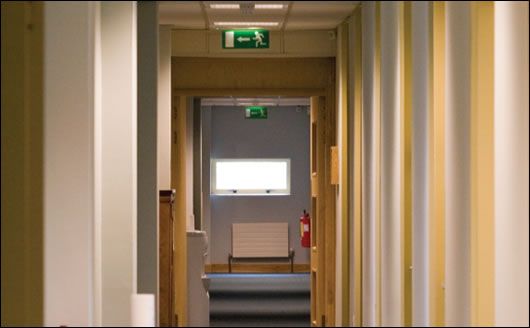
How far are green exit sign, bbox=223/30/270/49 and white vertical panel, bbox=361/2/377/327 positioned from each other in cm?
217

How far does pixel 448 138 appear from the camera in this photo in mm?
4828

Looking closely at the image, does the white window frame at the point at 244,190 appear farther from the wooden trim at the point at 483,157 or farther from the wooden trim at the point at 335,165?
the wooden trim at the point at 483,157

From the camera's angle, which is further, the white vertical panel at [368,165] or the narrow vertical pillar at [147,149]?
the white vertical panel at [368,165]

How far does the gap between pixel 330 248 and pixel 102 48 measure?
5725mm

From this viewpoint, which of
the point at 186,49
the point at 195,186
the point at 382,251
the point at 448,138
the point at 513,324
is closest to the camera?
the point at 513,324

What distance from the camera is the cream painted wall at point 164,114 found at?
894 centimetres

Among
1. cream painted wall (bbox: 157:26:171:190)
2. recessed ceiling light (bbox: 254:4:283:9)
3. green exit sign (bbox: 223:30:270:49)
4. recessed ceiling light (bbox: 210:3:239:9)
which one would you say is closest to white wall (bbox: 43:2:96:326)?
recessed ceiling light (bbox: 210:3:239:9)

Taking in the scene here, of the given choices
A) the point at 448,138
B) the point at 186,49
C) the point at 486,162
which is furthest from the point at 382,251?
the point at 186,49

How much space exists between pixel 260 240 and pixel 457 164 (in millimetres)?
13617

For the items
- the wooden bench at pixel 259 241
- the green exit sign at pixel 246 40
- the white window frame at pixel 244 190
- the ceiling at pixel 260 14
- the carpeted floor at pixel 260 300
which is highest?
the ceiling at pixel 260 14

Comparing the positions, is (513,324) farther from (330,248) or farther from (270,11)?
(330,248)

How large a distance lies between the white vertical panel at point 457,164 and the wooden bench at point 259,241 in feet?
43.6

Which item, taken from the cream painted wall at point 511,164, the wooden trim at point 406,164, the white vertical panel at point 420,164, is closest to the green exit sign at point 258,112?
the wooden trim at point 406,164

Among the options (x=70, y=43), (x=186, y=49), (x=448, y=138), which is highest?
(x=186, y=49)
